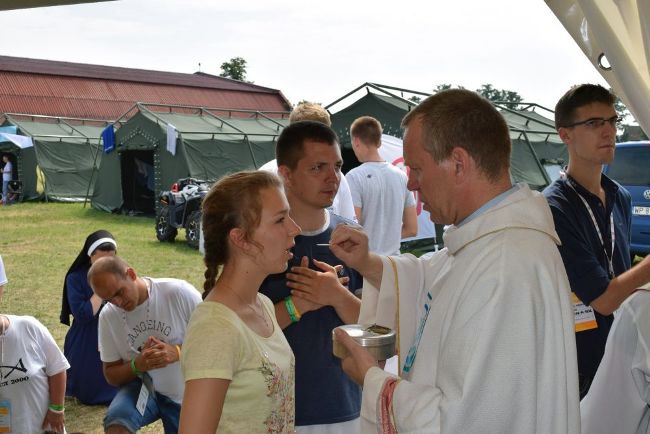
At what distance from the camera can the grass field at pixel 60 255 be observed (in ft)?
25.4

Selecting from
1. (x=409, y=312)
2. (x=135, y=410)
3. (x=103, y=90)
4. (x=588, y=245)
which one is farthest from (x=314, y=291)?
(x=103, y=90)

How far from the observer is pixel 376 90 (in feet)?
37.2

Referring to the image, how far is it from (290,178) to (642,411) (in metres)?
1.64

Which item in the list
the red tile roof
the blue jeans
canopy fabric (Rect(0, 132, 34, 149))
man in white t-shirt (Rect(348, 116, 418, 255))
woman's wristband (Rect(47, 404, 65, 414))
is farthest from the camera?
the red tile roof

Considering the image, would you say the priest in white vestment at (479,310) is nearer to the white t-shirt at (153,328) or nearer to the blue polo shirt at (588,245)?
the blue polo shirt at (588,245)

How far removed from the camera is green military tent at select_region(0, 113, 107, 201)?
23062 mm

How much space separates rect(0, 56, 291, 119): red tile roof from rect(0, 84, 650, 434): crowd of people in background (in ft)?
123

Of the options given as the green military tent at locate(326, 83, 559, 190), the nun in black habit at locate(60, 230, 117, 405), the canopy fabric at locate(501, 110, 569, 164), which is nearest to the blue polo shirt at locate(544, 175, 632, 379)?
the nun in black habit at locate(60, 230, 117, 405)

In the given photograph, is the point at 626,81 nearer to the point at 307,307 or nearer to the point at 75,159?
the point at 307,307

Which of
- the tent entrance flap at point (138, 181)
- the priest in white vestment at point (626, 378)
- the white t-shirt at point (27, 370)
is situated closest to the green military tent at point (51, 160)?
the tent entrance flap at point (138, 181)

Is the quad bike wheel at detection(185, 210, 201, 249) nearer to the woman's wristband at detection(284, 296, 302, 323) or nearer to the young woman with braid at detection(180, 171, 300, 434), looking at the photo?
the woman's wristband at detection(284, 296, 302, 323)

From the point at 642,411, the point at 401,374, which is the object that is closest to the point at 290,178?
the point at 401,374

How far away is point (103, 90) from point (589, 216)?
137 feet

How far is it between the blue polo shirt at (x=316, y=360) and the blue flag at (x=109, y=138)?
1820 cm
